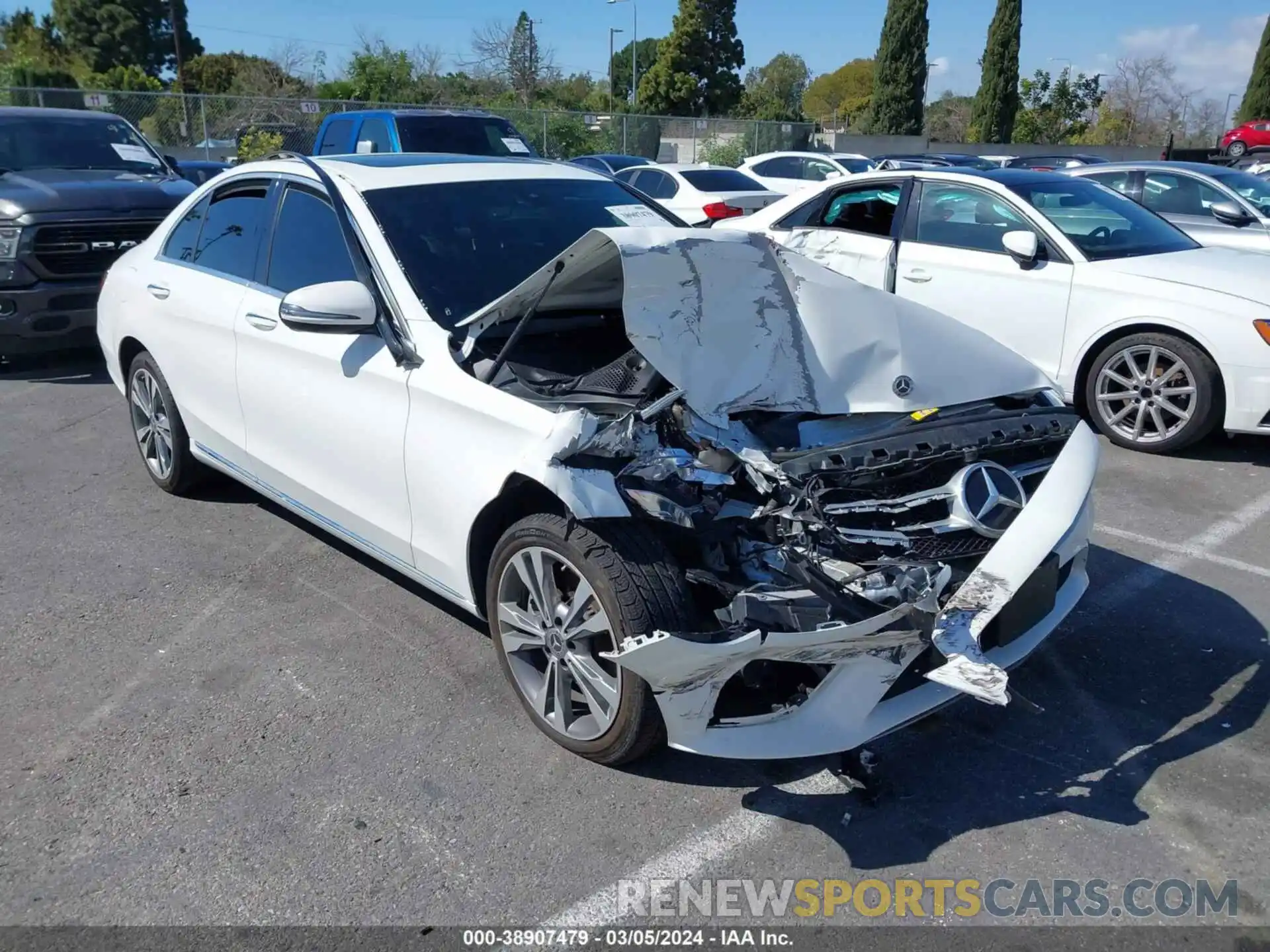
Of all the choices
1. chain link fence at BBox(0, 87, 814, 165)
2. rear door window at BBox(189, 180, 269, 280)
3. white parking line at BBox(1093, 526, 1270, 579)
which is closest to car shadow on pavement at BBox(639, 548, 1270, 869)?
white parking line at BBox(1093, 526, 1270, 579)

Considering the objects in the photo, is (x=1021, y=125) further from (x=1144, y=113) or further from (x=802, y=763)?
(x=802, y=763)

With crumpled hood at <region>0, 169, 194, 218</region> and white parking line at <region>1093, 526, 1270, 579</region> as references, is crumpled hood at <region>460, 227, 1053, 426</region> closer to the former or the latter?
white parking line at <region>1093, 526, 1270, 579</region>

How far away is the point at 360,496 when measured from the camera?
387cm

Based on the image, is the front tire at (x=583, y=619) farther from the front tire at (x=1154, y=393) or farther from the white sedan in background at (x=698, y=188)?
the white sedan in background at (x=698, y=188)

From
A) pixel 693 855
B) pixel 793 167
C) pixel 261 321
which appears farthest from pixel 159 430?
pixel 793 167

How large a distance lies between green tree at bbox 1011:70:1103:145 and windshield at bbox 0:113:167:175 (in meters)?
49.6

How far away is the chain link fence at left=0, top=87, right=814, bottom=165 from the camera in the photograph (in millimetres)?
22125

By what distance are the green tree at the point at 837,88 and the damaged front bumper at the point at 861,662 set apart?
89.8 meters

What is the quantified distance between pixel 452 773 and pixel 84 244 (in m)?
7.14

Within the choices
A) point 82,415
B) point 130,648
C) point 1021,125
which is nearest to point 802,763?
point 130,648

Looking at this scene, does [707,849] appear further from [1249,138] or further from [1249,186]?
[1249,138]

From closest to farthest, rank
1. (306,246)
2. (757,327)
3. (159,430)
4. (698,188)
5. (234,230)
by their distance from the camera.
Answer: (757,327) → (306,246) → (234,230) → (159,430) → (698,188)

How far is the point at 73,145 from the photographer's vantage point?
9445mm

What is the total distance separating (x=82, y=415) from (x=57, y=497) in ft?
6.37
